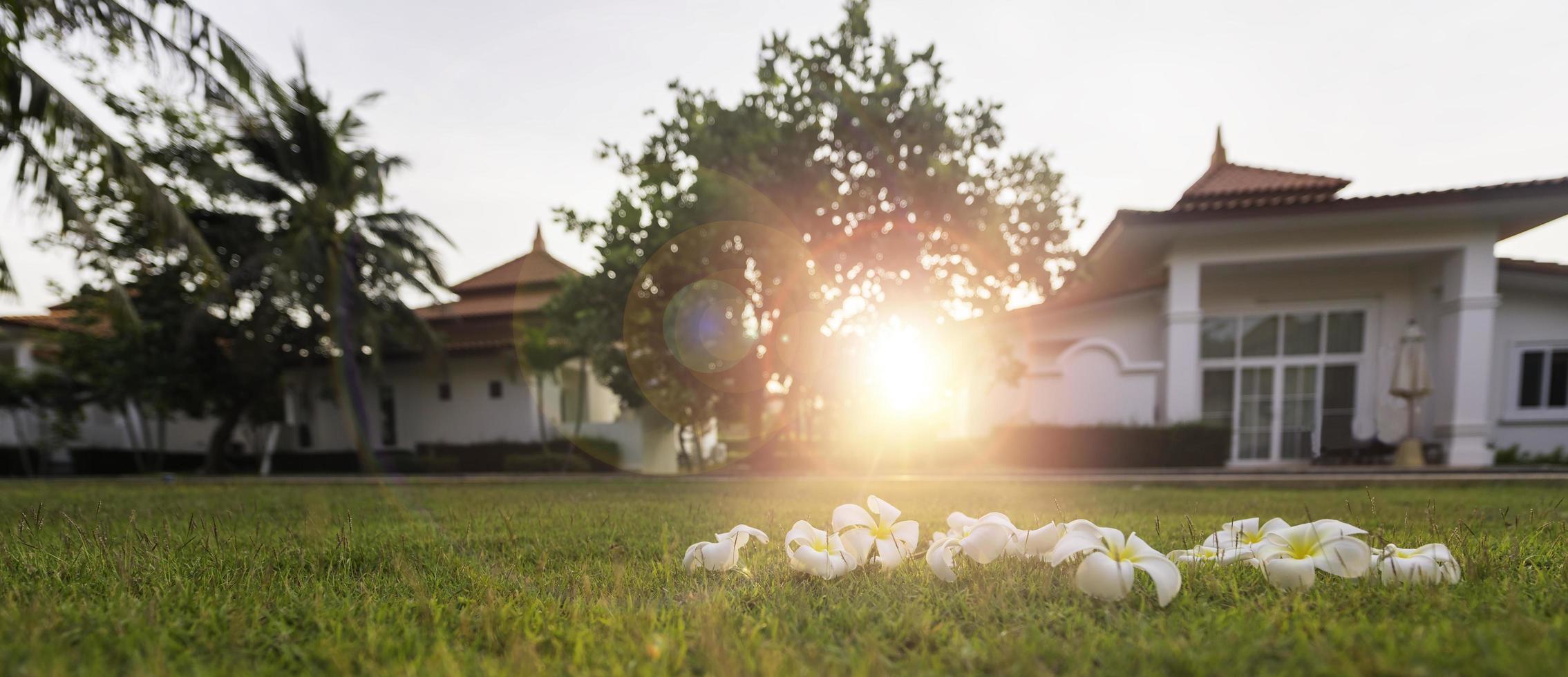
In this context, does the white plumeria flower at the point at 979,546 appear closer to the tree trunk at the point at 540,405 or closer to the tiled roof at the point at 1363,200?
the tiled roof at the point at 1363,200

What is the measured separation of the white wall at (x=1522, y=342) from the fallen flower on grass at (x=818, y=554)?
14430 mm

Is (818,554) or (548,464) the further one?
(548,464)

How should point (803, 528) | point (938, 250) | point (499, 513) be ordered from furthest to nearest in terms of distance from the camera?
point (938, 250) < point (499, 513) < point (803, 528)

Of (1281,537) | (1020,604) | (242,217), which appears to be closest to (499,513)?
(1020,604)

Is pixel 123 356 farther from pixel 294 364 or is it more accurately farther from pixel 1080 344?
pixel 1080 344

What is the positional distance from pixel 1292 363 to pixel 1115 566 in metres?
12.3

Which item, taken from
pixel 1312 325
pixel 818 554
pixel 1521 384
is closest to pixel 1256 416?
pixel 1312 325

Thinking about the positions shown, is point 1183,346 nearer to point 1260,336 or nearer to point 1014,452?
point 1260,336

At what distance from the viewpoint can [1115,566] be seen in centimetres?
144

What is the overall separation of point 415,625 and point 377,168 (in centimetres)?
1572

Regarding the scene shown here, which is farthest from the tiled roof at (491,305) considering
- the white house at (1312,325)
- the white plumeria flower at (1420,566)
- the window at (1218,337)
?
the white plumeria flower at (1420,566)

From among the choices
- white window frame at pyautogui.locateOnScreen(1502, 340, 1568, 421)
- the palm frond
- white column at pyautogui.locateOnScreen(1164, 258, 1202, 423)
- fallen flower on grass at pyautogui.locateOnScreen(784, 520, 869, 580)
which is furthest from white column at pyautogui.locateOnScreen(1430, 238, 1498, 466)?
the palm frond

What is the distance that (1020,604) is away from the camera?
1.52 m

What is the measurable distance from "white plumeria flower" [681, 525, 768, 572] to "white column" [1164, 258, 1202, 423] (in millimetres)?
10307
